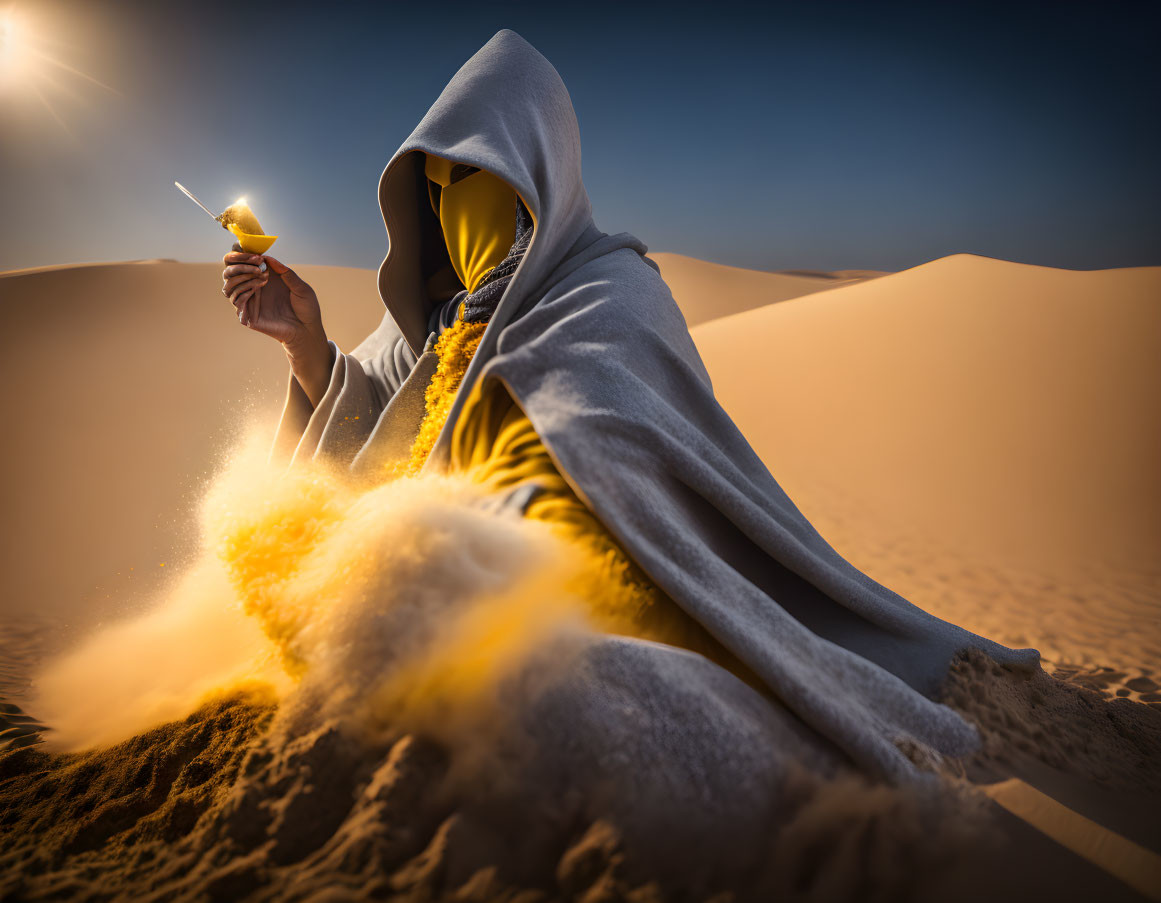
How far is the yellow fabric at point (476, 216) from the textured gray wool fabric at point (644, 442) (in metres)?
0.18

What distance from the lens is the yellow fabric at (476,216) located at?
2.52 metres

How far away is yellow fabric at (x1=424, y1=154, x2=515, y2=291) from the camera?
2.52 meters

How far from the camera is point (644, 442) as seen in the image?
170 cm

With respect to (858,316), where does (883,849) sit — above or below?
below

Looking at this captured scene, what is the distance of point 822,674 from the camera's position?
5.06ft

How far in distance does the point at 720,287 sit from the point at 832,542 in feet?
92.9

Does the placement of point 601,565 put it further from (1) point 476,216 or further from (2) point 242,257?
(2) point 242,257

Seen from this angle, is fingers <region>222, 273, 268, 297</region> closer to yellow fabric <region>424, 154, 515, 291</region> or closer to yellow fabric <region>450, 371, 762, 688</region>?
yellow fabric <region>424, 154, 515, 291</region>

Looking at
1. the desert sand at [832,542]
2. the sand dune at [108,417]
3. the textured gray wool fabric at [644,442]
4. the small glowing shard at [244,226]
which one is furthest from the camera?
the sand dune at [108,417]

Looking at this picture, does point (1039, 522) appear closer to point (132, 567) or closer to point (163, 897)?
point (163, 897)

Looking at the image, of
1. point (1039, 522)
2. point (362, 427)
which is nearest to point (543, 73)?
point (362, 427)

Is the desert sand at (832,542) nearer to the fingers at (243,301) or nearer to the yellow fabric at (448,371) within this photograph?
the yellow fabric at (448,371)

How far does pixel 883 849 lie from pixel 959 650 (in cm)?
107

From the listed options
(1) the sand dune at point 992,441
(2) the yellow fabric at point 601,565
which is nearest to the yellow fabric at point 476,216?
(2) the yellow fabric at point 601,565
